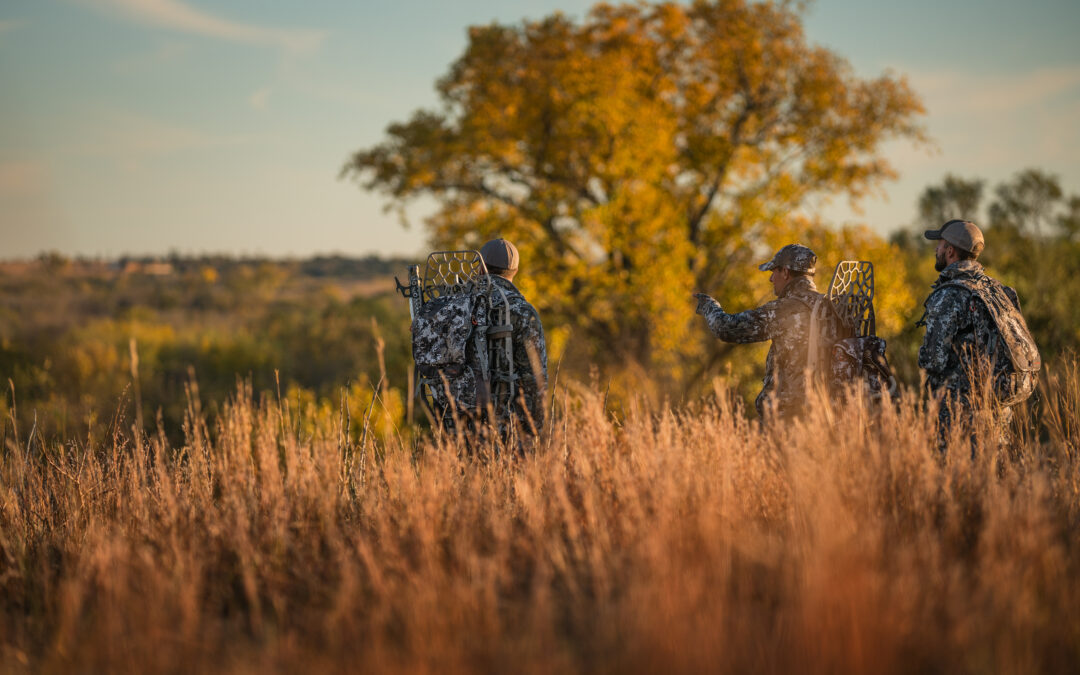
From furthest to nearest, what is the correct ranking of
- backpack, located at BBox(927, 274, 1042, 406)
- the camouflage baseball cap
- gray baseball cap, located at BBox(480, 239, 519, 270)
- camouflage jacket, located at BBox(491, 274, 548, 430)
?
1. gray baseball cap, located at BBox(480, 239, 519, 270)
2. camouflage jacket, located at BBox(491, 274, 548, 430)
3. the camouflage baseball cap
4. backpack, located at BBox(927, 274, 1042, 406)

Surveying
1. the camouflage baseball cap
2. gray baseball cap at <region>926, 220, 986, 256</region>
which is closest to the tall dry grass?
the camouflage baseball cap

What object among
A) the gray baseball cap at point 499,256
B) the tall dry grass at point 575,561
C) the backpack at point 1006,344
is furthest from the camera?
the gray baseball cap at point 499,256

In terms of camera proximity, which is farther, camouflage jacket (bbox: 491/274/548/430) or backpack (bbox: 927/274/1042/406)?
camouflage jacket (bbox: 491/274/548/430)

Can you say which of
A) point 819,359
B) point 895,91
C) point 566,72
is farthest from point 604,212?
point 819,359

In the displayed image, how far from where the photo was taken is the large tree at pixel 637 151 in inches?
525

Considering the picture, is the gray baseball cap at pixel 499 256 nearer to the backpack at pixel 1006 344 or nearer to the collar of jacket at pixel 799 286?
the collar of jacket at pixel 799 286

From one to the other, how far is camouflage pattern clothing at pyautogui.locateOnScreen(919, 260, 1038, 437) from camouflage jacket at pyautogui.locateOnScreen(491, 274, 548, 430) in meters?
2.04

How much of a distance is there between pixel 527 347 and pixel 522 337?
12 centimetres

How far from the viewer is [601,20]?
14414 mm

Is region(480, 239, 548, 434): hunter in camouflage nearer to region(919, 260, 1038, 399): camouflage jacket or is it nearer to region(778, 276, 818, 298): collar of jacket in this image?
region(778, 276, 818, 298): collar of jacket

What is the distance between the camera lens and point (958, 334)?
4012 millimetres

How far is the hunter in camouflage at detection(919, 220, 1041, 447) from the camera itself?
387 centimetres

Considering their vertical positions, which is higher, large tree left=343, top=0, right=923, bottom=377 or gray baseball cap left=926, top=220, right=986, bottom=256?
large tree left=343, top=0, right=923, bottom=377

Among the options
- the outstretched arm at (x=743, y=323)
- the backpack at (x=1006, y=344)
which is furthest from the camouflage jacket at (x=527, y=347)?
the backpack at (x=1006, y=344)
